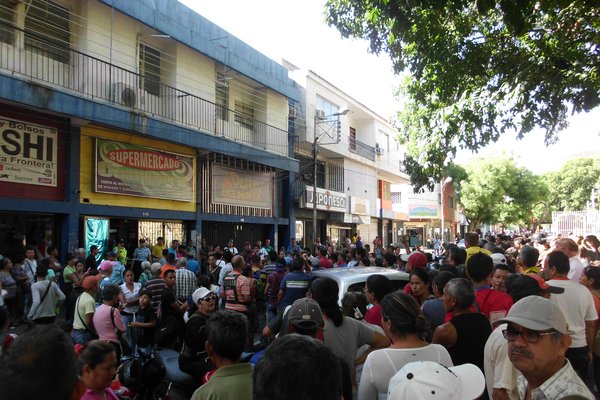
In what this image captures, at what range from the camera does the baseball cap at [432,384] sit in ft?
6.34

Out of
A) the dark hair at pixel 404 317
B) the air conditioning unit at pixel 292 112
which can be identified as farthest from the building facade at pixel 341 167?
the dark hair at pixel 404 317

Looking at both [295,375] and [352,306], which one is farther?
[352,306]

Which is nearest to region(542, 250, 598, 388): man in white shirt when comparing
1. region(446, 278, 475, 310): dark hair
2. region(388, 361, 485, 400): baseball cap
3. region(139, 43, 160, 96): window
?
region(446, 278, 475, 310): dark hair

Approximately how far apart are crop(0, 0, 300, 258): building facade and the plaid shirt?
4.99 metres

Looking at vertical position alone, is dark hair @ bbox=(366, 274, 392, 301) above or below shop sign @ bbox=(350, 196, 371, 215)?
below

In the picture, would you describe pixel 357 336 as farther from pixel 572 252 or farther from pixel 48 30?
pixel 48 30

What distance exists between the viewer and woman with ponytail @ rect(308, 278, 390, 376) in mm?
3957

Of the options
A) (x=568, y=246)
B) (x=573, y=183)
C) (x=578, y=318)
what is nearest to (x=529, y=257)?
(x=568, y=246)

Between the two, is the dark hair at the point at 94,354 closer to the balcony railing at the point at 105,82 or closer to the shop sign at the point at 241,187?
the balcony railing at the point at 105,82

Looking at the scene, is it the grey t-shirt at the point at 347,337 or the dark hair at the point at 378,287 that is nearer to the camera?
the grey t-shirt at the point at 347,337

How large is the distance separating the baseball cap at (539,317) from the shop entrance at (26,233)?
36.8 feet

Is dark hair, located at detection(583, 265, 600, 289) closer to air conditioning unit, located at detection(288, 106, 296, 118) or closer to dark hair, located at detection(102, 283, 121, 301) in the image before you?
dark hair, located at detection(102, 283, 121, 301)

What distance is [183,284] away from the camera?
27.4 ft

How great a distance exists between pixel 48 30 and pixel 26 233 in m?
5.18
